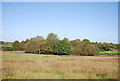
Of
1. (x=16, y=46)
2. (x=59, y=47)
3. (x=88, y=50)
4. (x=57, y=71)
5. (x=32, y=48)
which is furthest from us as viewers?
(x=16, y=46)

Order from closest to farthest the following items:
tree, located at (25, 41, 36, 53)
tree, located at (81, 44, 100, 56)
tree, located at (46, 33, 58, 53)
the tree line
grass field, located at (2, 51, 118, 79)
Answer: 1. grass field, located at (2, 51, 118, 79)
2. tree, located at (81, 44, 100, 56)
3. the tree line
4. tree, located at (25, 41, 36, 53)
5. tree, located at (46, 33, 58, 53)

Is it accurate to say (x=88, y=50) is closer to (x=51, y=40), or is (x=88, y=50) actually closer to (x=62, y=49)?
(x=62, y=49)

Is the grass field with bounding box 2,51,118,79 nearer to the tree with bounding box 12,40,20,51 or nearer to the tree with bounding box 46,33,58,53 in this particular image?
the tree with bounding box 46,33,58,53

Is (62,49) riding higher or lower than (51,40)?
lower

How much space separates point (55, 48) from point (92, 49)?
11793 millimetres

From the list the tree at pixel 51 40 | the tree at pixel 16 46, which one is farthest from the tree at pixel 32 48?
the tree at pixel 16 46

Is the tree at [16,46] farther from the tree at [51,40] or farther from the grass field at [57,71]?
the grass field at [57,71]

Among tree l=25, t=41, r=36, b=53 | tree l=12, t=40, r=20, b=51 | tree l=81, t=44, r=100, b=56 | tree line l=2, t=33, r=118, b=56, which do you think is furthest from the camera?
tree l=12, t=40, r=20, b=51

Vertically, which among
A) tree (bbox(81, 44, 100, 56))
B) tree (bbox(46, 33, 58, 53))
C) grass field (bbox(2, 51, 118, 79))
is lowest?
grass field (bbox(2, 51, 118, 79))

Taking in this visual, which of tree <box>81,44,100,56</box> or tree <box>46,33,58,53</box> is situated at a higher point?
tree <box>46,33,58,53</box>

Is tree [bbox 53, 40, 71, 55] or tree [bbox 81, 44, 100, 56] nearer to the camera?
tree [bbox 81, 44, 100, 56]

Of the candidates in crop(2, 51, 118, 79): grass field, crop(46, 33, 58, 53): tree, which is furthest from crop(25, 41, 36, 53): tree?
crop(2, 51, 118, 79): grass field

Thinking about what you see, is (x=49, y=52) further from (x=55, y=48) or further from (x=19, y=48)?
(x=19, y=48)

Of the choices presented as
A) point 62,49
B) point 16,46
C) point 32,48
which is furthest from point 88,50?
point 16,46
